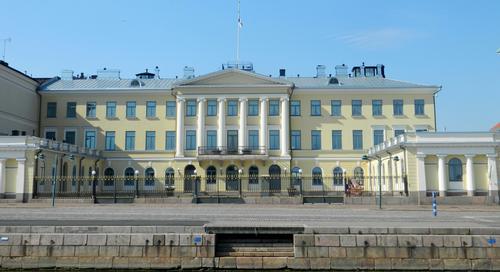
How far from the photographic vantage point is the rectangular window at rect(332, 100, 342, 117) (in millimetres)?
52969

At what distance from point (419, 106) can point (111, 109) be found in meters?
32.6

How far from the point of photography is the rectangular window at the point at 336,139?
172 ft

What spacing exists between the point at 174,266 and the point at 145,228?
160 cm

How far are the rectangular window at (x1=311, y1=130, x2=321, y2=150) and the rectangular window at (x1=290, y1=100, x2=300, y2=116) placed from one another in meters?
2.62

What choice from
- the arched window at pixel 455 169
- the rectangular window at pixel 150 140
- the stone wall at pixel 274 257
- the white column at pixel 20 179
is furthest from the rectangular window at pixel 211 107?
the stone wall at pixel 274 257

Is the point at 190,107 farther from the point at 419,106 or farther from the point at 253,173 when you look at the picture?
the point at 419,106

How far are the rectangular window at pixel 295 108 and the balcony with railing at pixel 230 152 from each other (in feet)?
17.1

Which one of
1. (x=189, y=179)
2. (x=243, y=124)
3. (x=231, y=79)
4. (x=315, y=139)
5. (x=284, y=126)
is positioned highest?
(x=231, y=79)

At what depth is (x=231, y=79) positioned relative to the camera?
171 feet

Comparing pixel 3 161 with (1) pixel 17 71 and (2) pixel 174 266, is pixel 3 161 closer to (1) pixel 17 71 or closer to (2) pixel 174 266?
(1) pixel 17 71

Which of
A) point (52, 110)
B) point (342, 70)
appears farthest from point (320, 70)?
point (52, 110)

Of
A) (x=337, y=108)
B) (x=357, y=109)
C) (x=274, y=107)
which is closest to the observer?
(x=274, y=107)

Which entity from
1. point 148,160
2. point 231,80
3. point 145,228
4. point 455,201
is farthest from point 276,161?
point 145,228

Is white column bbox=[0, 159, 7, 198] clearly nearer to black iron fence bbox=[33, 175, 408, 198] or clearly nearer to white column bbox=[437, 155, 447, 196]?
black iron fence bbox=[33, 175, 408, 198]
